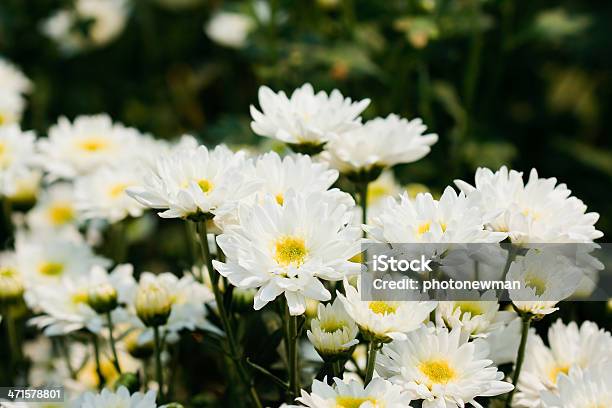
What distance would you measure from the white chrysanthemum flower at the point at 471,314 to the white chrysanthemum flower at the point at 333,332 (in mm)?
112

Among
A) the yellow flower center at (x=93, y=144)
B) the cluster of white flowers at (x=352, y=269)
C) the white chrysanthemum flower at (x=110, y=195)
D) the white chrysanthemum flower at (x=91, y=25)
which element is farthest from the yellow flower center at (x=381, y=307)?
the white chrysanthemum flower at (x=91, y=25)

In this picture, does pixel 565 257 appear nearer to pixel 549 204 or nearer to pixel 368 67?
pixel 549 204

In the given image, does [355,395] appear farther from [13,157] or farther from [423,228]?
[13,157]

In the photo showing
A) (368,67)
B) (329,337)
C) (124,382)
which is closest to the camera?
(329,337)

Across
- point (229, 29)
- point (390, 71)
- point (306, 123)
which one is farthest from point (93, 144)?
point (229, 29)

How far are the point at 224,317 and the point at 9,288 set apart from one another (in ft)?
1.68

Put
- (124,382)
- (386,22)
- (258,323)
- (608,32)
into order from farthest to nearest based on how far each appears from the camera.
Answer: (608,32)
(386,22)
(258,323)
(124,382)

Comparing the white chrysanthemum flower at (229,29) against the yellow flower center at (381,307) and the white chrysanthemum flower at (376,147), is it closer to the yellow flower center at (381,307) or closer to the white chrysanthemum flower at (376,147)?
the white chrysanthemum flower at (376,147)

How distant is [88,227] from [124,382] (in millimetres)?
741

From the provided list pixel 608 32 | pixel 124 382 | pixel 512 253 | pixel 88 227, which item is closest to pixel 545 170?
pixel 608 32

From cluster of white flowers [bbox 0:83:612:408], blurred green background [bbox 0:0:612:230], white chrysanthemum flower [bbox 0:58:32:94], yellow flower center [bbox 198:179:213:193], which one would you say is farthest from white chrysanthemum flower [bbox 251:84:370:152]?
white chrysanthemum flower [bbox 0:58:32:94]

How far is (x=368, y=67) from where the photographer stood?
7.17ft

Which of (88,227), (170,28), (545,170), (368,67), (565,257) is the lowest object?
(565,257)

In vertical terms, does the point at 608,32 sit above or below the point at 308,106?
above
